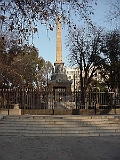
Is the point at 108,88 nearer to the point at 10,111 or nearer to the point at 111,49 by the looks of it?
the point at 111,49

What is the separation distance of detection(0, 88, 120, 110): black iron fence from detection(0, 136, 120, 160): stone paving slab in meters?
8.73

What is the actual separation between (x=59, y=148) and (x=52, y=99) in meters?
11.8

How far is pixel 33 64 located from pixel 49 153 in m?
34.8

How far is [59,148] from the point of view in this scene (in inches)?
Result: 415

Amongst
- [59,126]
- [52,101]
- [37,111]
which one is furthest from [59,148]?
[52,101]

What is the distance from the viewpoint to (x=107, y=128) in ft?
49.0

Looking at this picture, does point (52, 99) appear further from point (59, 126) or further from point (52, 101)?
point (59, 126)

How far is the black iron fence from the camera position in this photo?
21.8m

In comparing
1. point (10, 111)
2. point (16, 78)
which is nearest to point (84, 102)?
point (10, 111)

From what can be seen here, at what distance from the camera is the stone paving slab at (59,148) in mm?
9023

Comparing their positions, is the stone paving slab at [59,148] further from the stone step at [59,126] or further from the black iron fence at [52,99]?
the black iron fence at [52,99]

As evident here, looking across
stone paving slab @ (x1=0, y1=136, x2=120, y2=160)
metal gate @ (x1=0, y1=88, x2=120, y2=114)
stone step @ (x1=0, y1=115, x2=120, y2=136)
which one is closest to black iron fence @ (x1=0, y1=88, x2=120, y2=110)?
metal gate @ (x1=0, y1=88, x2=120, y2=114)

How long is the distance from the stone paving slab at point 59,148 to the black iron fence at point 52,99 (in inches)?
344

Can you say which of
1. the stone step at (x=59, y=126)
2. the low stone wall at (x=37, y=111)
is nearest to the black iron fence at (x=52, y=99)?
the low stone wall at (x=37, y=111)
